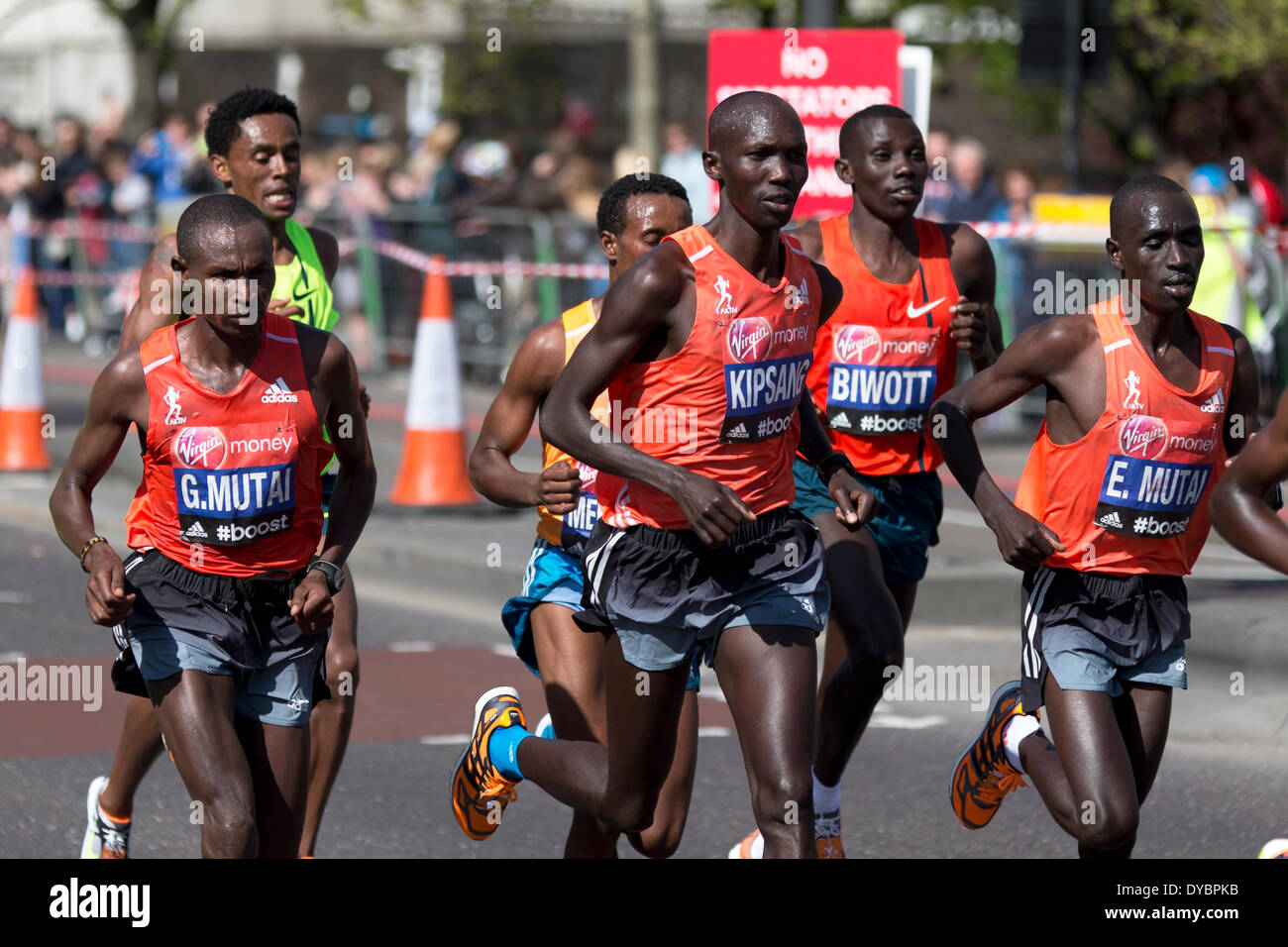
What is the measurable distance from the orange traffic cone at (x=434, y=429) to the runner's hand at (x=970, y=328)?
5.69 m

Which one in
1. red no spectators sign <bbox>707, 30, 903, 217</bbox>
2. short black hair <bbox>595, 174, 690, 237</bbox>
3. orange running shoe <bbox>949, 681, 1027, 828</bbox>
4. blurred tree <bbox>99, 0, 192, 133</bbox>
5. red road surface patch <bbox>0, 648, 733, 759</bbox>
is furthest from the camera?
blurred tree <bbox>99, 0, 192, 133</bbox>

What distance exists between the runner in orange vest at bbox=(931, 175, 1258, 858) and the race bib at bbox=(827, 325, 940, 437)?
2.97 ft

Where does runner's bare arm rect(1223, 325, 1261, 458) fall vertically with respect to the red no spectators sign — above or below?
below

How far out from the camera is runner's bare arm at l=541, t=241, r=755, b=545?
4.80 meters

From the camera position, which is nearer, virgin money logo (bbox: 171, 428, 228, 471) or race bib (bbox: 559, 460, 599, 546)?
virgin money logo (bbox: 171, 428, 228, 471)

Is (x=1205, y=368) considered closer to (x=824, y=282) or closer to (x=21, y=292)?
(x=824, y=282)

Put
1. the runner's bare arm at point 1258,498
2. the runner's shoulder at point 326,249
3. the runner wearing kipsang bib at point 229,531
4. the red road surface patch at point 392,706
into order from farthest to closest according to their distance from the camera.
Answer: the red road surface patch at point 392,706
the runner's shoulder at point 326,249
the runner wearing kipsang bib at point 229,531
the runner's bare arm at point 1258,498

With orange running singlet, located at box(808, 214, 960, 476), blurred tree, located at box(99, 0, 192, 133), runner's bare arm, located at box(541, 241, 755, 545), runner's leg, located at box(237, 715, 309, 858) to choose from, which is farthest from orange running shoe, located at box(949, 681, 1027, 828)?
blurred tree, located at box(99, 0, 192, 133)

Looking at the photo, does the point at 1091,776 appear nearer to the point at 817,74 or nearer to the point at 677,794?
the point at 677,794

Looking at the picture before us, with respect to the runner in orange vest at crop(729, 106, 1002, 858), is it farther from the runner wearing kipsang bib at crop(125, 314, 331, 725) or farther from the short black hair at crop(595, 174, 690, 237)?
the runner wearing kipsang bib at crop(125, 314, 331, 725)

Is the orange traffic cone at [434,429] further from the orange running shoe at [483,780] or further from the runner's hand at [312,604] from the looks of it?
the runner's hand at [312,604]

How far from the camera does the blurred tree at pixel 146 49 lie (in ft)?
89.4

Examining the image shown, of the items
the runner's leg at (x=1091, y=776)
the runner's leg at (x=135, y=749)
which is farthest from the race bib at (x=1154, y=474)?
the runner's leg at (x=135, y=749)

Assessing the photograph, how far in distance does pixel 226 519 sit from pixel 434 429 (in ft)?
21.9
